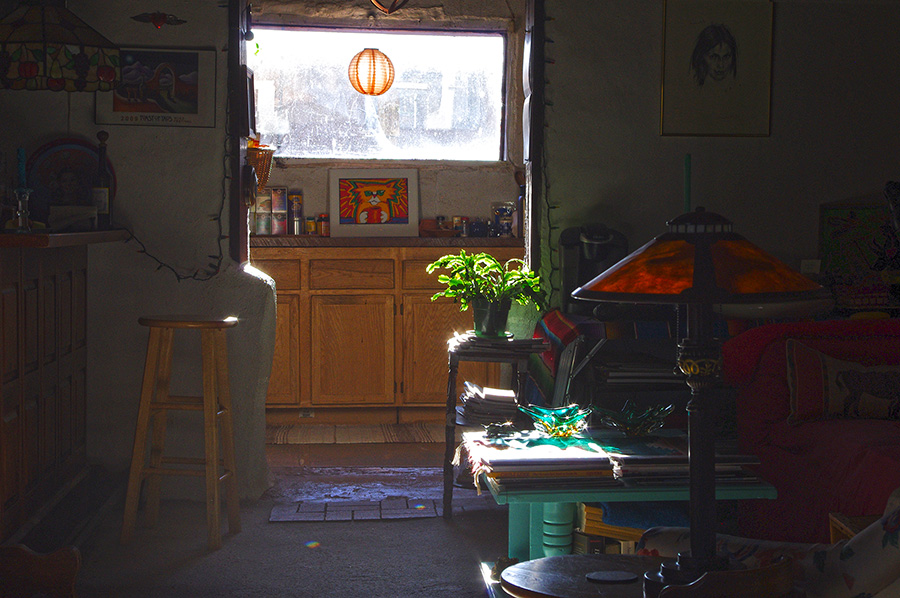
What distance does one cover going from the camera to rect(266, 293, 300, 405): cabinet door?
18.2 feet

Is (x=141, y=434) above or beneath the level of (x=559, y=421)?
beneath

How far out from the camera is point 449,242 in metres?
5.65

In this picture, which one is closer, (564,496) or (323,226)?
(564,496)

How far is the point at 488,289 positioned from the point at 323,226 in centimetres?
246

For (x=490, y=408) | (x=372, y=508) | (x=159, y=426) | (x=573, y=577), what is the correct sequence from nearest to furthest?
(x=573, y=577) → (x=490, y=408) → (x=159, y=426) → (x=372, y=508)

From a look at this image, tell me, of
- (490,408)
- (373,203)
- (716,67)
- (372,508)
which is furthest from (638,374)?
(373,203)

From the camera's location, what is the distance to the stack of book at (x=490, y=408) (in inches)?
136

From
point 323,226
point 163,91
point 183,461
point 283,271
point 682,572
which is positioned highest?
point 163,91

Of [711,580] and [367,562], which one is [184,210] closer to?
[367,562]

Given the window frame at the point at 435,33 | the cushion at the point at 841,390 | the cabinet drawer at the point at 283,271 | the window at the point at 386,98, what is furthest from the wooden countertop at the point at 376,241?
the cushion at the point at 841,390

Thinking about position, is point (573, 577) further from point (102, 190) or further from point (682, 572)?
point (102, 190)

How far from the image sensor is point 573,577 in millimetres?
1608

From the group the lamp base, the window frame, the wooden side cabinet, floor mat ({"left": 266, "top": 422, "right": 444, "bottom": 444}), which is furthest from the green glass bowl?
the window frame

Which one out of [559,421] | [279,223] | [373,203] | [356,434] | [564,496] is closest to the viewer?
[564,496]
